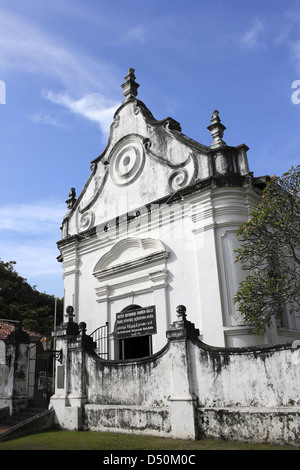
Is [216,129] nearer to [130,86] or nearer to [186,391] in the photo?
[130,86]

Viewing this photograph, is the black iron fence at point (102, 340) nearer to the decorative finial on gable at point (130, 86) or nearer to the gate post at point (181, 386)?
the gate post at point (181, 386)

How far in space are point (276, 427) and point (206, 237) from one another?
605 centimetres

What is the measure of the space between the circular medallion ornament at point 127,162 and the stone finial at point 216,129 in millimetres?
2779

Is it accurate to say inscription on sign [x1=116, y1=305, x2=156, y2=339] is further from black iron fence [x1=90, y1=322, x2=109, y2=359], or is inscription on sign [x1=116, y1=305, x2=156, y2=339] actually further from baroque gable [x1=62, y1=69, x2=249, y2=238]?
baroque gable [x1=62, y1=69, x2=249, y2=238]

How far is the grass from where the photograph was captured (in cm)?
717

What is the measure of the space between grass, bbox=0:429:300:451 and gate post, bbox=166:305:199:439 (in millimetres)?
246

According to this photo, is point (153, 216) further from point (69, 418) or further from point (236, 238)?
point (69, 418)

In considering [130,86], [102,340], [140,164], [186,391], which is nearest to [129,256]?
[102,340]

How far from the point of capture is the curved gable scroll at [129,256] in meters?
13.2

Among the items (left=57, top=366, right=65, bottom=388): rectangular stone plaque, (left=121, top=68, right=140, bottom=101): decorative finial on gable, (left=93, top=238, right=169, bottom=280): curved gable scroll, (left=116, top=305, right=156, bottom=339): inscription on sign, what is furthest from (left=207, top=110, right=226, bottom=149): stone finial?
(left=57, top=366, right=65, bottom=388): rectangular stone plaque
